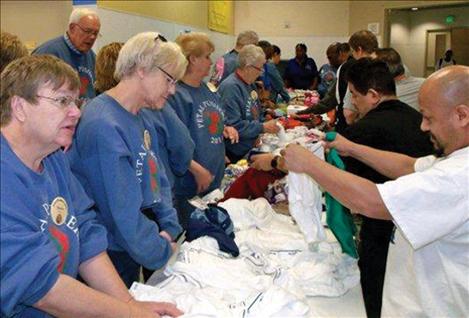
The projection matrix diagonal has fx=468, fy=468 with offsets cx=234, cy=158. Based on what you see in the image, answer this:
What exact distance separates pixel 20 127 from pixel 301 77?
8.39 metres

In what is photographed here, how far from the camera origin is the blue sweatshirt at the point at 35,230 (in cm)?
112

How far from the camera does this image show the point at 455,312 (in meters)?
1.56

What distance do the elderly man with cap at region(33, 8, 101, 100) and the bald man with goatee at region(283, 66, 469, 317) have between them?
99.5 inches

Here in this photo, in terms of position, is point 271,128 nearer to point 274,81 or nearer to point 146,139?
point 146,139

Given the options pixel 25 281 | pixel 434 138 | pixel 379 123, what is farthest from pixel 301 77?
pixel 25 281

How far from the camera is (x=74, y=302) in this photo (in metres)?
1.25

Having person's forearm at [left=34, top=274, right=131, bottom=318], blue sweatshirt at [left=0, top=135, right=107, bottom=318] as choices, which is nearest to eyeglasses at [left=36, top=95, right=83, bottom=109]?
blue sweatshirt at [left=0, top=135, right=107, bottom=318]

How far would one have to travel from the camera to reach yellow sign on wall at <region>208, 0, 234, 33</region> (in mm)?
9773

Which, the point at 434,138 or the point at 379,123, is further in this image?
the point at 379,123

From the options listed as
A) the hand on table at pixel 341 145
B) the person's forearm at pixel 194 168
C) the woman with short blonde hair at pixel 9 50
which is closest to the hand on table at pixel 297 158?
the hand on table at pixel 341 145

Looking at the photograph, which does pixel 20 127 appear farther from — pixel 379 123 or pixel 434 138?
pixel 379 123

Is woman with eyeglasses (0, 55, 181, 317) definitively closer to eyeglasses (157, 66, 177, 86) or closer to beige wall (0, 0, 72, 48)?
eyeglasses (157, 66, 177, 86)

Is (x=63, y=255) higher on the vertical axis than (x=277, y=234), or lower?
higher

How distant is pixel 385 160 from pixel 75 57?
2.63 m
